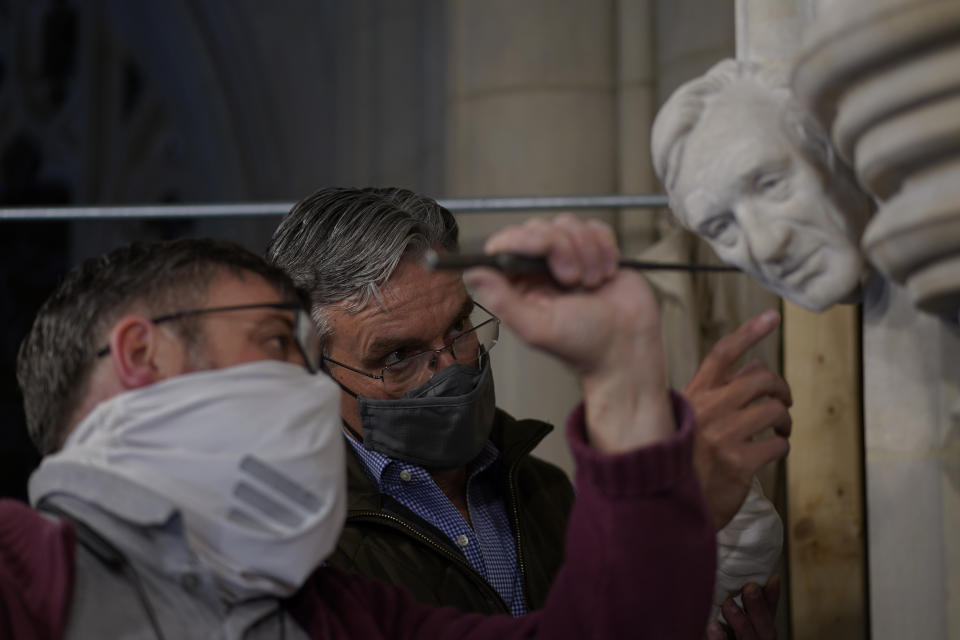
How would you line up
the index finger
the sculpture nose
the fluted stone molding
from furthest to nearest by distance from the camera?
the index finger
the sculpture nose
the fluted stone molding

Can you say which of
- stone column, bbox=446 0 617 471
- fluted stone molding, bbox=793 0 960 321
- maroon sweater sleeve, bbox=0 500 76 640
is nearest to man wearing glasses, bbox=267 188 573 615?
maroon sweater sleeve, bbox=0 500 76 640

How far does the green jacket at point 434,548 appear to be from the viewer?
6.73 feet

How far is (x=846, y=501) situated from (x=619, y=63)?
2467 millimetres

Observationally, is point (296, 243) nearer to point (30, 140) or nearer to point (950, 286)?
point (950, 286)

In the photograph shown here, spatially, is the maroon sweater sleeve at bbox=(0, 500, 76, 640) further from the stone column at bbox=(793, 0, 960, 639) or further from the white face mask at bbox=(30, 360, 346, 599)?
the stone column at bbox=(793, 0, 960, 639)

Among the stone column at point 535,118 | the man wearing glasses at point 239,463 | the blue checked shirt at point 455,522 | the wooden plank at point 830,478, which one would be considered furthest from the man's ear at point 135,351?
the stone column at point 535,118

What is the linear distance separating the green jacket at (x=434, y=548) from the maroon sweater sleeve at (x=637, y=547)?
580 millimetres

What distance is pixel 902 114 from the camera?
111 centimetres

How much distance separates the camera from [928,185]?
3.67ft

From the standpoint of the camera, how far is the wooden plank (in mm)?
1843

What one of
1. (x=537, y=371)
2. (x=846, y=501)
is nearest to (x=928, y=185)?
(x=846, y=501)

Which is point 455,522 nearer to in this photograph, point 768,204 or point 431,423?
point 431,423

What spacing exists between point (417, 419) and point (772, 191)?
36.7 inches

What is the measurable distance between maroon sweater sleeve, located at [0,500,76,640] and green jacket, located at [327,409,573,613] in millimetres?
709
